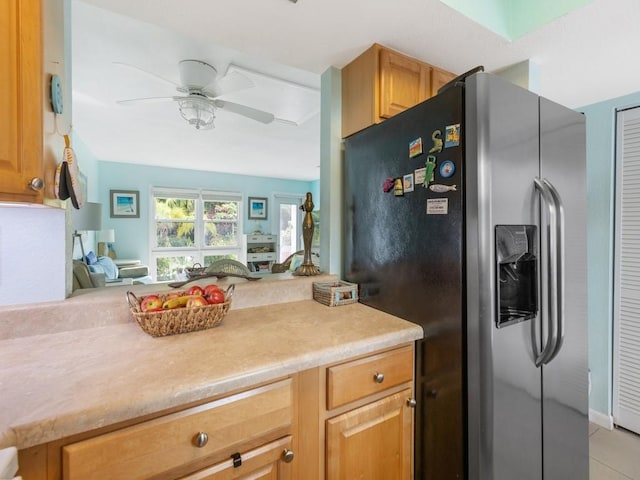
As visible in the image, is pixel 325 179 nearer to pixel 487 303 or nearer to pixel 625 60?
pixel 487 303

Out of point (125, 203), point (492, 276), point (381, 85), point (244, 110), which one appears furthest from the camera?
point (125, 203)

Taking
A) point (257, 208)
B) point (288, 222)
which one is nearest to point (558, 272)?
point (257, 208)

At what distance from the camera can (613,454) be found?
1.72 metres

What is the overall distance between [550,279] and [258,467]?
1.16 meters

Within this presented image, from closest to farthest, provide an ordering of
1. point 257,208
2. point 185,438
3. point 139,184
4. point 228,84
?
1. point 185,438
2. point 228,84
3. point 139,184
4. point 257,208

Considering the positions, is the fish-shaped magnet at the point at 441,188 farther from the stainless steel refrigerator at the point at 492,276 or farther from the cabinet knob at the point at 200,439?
the cabinet knob at the point at 200,439

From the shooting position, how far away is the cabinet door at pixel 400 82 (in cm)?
144

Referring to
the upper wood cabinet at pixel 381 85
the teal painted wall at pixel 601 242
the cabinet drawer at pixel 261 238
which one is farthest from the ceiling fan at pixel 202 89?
the cabinet drawer at pixel 261 238

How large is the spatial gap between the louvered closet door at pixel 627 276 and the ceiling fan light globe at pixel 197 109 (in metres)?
2.92

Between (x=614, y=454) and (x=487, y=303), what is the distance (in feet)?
5.94

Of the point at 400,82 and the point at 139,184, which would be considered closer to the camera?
the point at 400,82

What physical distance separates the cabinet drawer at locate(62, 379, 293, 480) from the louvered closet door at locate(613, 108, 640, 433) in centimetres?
231

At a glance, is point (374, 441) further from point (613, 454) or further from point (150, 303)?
point (613, 454)

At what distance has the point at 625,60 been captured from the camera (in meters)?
1.51
